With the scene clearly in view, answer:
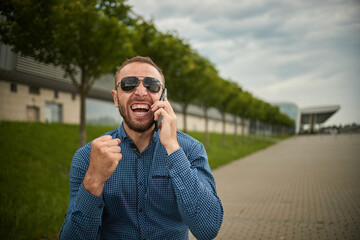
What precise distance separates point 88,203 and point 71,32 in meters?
8.02

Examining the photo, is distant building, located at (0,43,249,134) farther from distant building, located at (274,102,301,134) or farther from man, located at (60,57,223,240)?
distant building, located at (274,102,301,134)

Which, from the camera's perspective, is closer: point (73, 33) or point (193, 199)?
point (193, 199)

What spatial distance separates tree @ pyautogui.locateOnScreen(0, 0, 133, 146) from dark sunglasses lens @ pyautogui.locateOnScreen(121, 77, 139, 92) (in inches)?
274

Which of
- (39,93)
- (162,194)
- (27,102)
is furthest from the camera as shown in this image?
(39,93)

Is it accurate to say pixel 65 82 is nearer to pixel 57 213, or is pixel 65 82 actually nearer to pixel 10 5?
pixel 10 5

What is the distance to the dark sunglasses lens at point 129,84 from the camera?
2.21 meters

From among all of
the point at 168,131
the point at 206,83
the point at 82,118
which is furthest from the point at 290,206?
the point at 206,83

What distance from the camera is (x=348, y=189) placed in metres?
9.04

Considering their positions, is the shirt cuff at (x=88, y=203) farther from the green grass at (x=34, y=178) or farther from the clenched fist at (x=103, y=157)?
the green grass at (x=34, y=178)

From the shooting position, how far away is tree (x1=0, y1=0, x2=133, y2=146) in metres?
8.29

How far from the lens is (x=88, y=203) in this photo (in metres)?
1.71

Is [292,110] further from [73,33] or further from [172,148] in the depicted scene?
[172,148]

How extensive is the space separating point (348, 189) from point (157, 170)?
29.3 feet

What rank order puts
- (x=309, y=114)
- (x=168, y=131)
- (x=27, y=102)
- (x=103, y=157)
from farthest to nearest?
(x=309, y=114) < (x=27, y=102) < (x=168, y=131) < (x=103, y=157)
